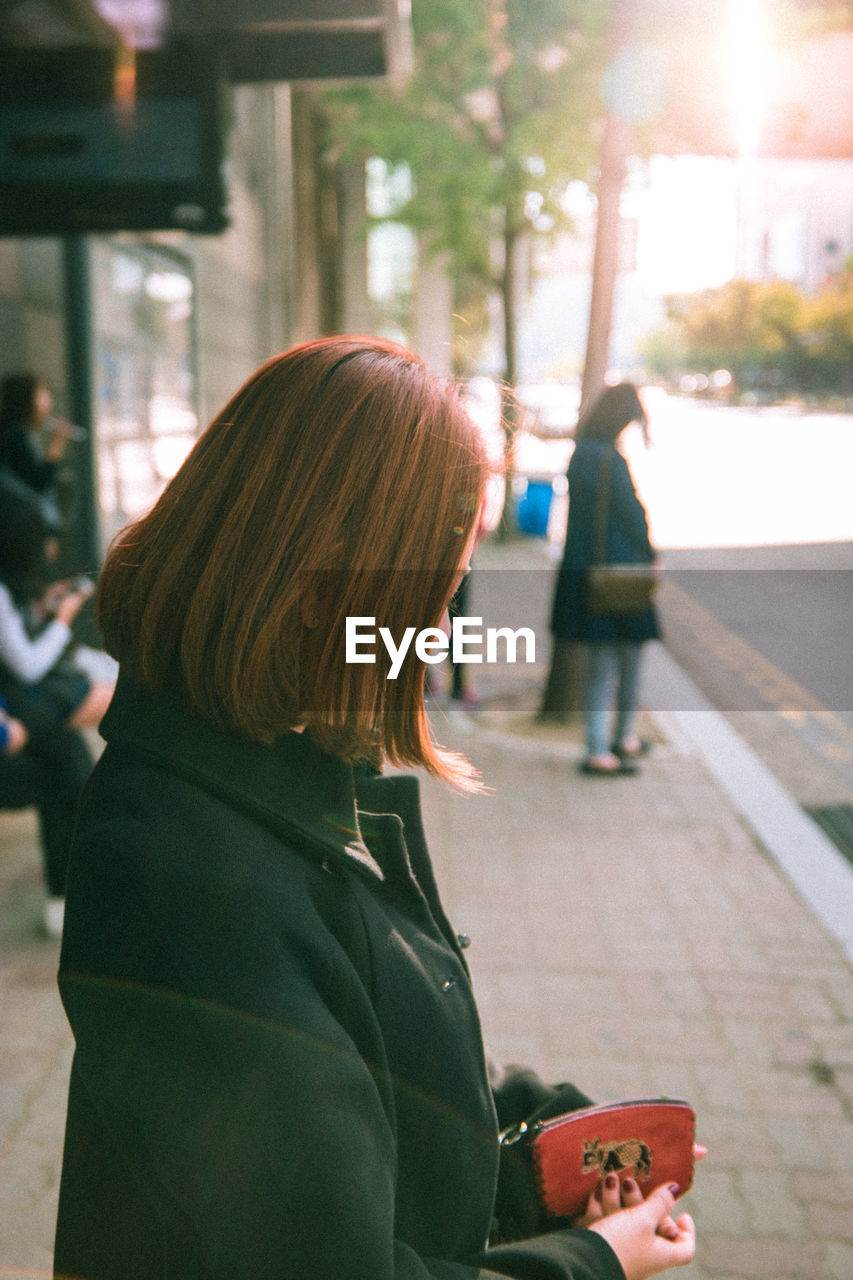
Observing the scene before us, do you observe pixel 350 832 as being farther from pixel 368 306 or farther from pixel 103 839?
pixel 368 306

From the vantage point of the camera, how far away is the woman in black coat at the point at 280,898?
3.30 ft

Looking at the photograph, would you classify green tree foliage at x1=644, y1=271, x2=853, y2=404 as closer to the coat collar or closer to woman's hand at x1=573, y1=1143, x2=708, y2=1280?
woman's hand at x1=573, y1=1143, x2=708, y2=1280

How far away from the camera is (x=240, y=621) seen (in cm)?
113

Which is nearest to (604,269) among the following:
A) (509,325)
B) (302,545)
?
(302,545)

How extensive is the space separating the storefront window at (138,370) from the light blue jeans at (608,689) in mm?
2664

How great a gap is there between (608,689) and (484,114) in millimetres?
8139

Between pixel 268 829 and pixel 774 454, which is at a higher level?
pixel 268 829

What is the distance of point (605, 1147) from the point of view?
59.9 inches

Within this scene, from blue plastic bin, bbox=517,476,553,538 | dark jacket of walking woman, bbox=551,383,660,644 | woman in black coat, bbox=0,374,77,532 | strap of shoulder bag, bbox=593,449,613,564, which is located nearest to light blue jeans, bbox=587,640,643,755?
dark jacket of walking woman, bbox=551,383,660,644

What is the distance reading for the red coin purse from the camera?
1.48 m

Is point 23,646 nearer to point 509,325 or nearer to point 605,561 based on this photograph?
point 605,561

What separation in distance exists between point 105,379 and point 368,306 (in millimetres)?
14063

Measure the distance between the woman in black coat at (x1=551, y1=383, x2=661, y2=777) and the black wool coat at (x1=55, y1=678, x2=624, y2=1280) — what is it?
4.83m

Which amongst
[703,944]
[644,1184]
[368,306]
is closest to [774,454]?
[368,306]
